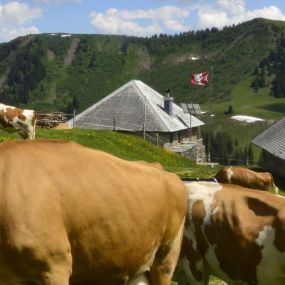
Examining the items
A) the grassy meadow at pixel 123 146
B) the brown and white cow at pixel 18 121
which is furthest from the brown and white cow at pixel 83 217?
the grassy meadow at pixel 123 146

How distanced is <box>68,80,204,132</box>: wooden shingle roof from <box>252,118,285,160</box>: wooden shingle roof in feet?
41.7

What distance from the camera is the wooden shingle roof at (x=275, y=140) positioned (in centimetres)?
5825

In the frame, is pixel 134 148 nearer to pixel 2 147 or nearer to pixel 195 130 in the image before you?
pixel 2 147

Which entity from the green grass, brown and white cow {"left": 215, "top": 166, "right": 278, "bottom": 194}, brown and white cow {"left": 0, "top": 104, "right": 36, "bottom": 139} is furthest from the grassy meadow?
brown and white cow {"left": 215, "top": 166, "right": 278, "bottom": 194}

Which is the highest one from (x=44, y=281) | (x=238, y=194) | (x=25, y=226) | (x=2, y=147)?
(x=2, y=147)

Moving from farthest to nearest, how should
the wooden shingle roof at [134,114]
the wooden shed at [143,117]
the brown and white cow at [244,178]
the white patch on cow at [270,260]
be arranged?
the wooden shingle roof at [134,114]
the wooden shed at [143,117]
the brown and white cow at [244,178]
the white patch on cow at [270,260]

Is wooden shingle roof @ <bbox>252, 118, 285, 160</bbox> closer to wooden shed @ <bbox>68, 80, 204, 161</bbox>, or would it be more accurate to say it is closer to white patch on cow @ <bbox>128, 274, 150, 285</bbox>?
wooden shed @ <bbox>68, 80, 204, 161</bbox>

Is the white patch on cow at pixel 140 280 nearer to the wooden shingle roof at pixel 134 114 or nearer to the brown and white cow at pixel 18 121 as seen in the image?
the brown and white cow at pixel 18 121

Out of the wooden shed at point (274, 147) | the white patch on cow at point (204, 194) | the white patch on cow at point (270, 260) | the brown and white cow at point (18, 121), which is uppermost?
the white patch on cow at point (204, 194)

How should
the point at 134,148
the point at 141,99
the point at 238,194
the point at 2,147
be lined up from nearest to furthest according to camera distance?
the point at 2,147
the point at 238,194
the point at 134,148
the point at 141,99

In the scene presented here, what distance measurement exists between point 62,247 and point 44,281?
0.95ft

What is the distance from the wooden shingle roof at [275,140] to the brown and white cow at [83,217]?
166 feet

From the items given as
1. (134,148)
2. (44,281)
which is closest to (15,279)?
(44,281)

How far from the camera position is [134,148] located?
136ft
